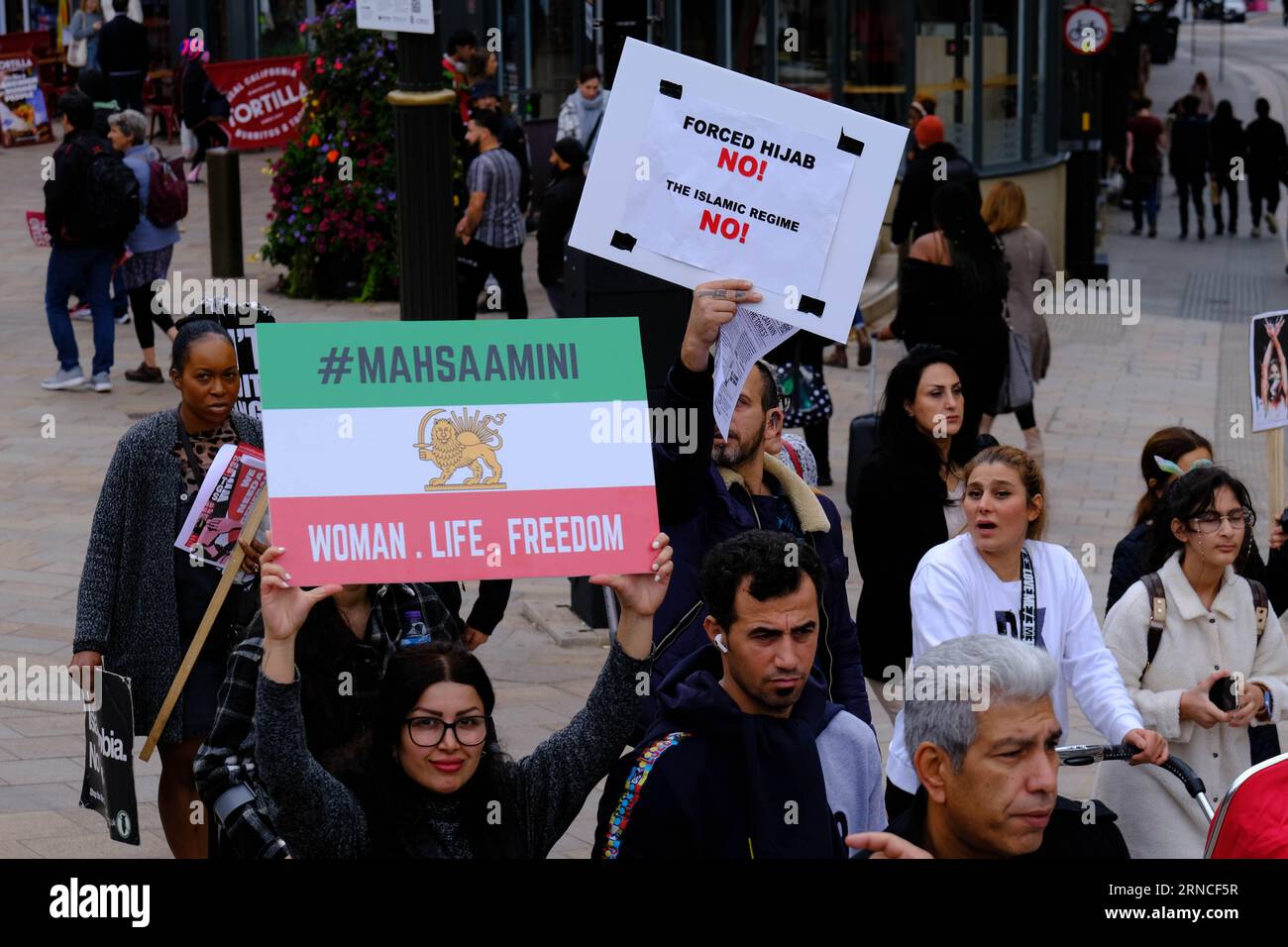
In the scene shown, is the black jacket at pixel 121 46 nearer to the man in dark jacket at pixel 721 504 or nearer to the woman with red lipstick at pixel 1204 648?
the man in dark jacket at pixel 721 504

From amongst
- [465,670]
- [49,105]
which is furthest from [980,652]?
[49,105]

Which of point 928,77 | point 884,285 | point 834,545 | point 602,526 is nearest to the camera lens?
point 602,526

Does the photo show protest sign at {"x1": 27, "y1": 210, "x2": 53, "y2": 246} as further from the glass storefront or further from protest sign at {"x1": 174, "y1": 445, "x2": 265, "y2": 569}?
protest sign at {"x1": 174, "y1": 445, "x2": 265, "y2": 569}

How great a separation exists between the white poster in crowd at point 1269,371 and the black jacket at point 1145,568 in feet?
3.50

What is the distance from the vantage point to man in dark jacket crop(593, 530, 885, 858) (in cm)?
351

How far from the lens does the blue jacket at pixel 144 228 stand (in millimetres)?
12188

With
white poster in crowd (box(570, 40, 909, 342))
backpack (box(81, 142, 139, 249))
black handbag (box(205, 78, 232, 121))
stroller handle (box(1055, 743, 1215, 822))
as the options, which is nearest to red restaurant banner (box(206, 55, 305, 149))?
black handbag (box(205, 78, 232, 121))

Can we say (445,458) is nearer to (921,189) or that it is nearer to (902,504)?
(902,504)

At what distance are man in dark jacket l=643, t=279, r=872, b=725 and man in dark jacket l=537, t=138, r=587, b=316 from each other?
6905 millimetres

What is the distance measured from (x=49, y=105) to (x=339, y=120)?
1259 cm

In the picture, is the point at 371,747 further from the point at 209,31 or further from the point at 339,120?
the point at 209,31

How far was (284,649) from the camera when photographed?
11.4ft

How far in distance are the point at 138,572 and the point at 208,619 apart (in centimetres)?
63

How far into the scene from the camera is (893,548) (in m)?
5.59
